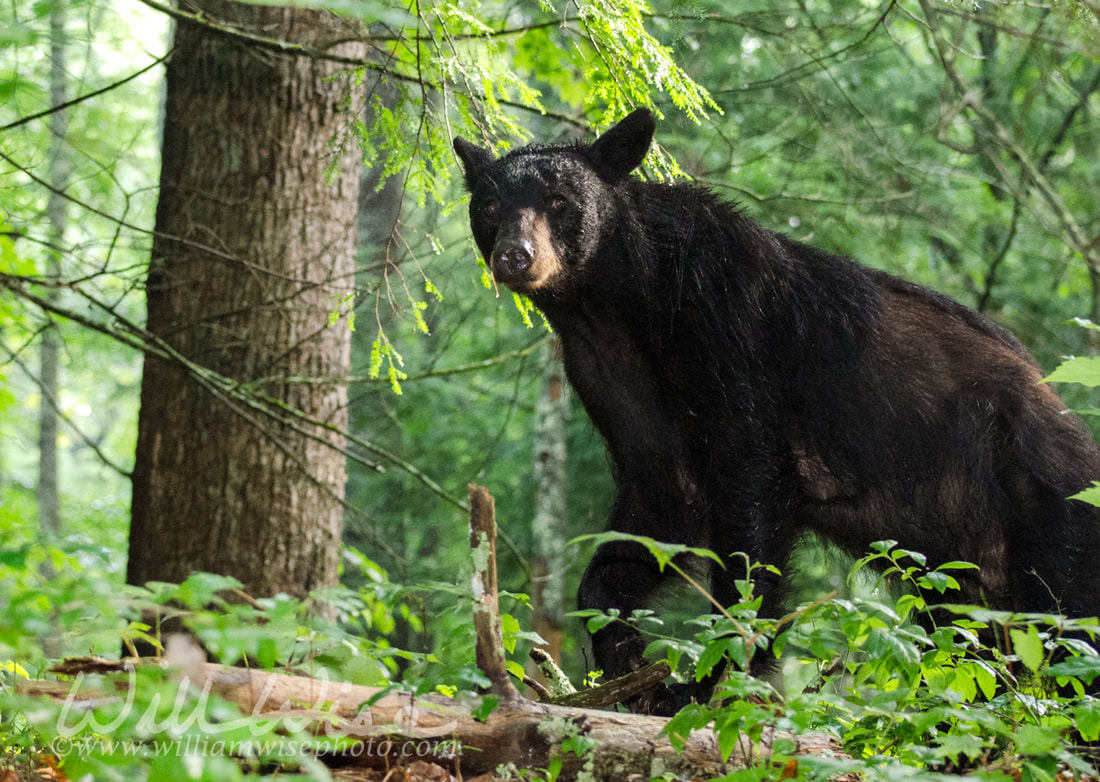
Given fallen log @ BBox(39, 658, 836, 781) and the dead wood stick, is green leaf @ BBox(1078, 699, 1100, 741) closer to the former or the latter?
fallen log @ BBox(39, 658, 836, 781)

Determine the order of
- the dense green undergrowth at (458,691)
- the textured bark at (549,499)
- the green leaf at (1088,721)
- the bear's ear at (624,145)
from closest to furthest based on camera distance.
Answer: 1. the dense green undergrowth at (458,691)
2. the green leaf at (1088,721)
3. the bear's ear at (624,145)
4. the textured bark at (549,499)

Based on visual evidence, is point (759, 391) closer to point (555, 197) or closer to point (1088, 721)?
point (555, 197)

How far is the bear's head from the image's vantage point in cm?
407

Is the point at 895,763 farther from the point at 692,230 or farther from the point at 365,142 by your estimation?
the point at 365,142

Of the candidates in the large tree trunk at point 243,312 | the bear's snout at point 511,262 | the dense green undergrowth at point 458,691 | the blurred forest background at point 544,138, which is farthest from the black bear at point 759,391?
the large tree trunk at point 243,312

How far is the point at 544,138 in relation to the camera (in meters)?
6.97

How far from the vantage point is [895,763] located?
2.02 meters

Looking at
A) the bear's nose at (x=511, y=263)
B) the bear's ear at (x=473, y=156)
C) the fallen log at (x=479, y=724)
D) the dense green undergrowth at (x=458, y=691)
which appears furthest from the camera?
the bear's ear at (x=473, y=156)

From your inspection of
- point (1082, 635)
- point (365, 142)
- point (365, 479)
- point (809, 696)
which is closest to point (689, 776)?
point (809, 696)

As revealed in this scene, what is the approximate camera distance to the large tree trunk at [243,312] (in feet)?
16.1

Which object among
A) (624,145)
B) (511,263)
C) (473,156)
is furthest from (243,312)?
(624,145)

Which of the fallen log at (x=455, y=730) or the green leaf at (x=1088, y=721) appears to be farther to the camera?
the fallen log at (x=455, y=730)

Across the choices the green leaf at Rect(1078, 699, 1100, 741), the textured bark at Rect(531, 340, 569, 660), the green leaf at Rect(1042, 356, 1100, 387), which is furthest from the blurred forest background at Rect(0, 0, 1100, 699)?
the green leaf at Rect(1078, 699, 1100, 741)

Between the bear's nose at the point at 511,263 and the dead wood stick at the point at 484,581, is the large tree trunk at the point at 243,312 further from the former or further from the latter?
the dead wood stick at the point at 484,581
